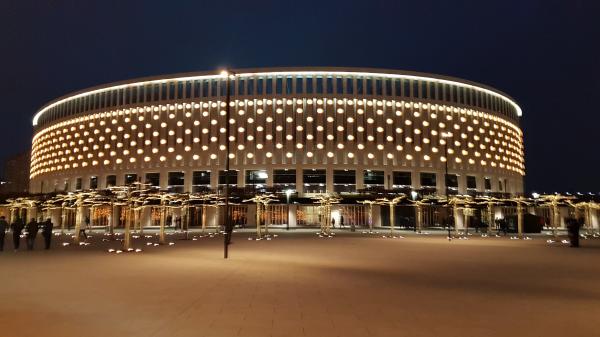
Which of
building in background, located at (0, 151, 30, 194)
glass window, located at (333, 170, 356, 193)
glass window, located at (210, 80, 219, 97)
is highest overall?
glass window, located at (210, 80, 219, 97)

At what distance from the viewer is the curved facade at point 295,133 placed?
70.3 metres

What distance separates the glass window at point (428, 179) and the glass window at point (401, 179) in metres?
2.46

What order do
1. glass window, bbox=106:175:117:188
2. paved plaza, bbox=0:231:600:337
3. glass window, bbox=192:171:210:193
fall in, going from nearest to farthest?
paved plaza, bbox=0:231:600:337 → glass window, bbox=192:171:210:193 → glass window, bbox=106:175:117:188

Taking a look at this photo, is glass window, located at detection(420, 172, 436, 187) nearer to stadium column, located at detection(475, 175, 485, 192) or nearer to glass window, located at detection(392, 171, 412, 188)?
glass window, located at detection(392, 171, 412, 188)

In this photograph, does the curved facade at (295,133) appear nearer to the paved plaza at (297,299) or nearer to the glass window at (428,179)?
the glass window at (428,179)

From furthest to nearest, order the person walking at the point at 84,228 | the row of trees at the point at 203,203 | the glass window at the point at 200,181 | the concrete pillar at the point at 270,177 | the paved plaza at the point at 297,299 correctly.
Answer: the glass window at the point at 200,181 < the concrete pillar at the point at 270,177 < the person walking at the point at 84,228 < the row of trees at the point at 203,203 < the paved plaza at the point at 297,299

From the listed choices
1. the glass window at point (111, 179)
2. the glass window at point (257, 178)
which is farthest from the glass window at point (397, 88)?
the glass window at point (111, 179)

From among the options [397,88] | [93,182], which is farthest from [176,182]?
[397,88]

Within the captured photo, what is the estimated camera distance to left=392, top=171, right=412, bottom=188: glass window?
236 feet

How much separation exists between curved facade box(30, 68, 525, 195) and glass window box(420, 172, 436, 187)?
16 centimetres

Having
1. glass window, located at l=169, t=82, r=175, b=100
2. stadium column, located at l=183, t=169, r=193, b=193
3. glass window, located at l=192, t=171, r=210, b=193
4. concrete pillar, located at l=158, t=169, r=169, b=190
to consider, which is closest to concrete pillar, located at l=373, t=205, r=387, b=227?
glass window, located at l=192, t=171, r=210, b=193

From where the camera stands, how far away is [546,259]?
19203 mm

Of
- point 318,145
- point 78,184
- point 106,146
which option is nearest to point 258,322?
point 318,145

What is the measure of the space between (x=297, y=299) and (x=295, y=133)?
2431 inches
